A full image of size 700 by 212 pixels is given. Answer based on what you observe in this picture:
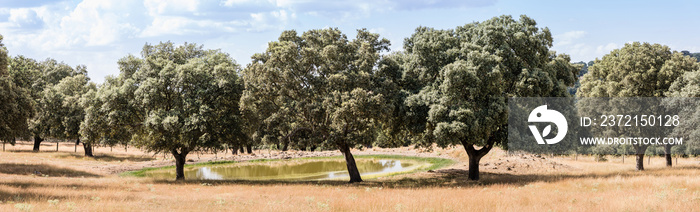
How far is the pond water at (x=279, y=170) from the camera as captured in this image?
1902 inches

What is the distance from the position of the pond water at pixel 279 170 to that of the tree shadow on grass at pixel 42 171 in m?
7.55

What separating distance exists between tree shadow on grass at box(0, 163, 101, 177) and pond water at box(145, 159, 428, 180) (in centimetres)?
755

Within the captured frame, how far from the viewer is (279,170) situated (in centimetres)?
5566

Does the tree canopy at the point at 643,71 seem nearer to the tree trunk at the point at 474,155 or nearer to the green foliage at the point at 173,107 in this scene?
the tree trunk at the point at 474,155

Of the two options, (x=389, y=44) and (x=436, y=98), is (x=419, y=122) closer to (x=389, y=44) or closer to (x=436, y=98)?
(x=436, y=98)

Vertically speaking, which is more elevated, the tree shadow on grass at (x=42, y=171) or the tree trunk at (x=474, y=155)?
the tree trunk at (x=474, y=155)

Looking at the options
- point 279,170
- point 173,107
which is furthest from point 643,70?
point 173,107

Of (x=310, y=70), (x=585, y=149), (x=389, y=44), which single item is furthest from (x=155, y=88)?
(x=585, y=149)

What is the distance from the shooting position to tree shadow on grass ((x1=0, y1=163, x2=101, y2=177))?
38.3 metres

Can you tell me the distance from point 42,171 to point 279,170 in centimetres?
2416

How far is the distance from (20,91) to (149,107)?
12619mm

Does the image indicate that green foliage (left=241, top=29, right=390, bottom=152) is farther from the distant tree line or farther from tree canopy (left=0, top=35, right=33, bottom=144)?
tree canopy (left=0, top=35, right=33, bottom=144)

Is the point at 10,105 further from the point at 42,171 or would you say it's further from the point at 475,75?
the point at 475,75

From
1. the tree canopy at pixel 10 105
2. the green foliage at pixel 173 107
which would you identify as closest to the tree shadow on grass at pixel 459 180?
the green foliage at pixel 173 107
